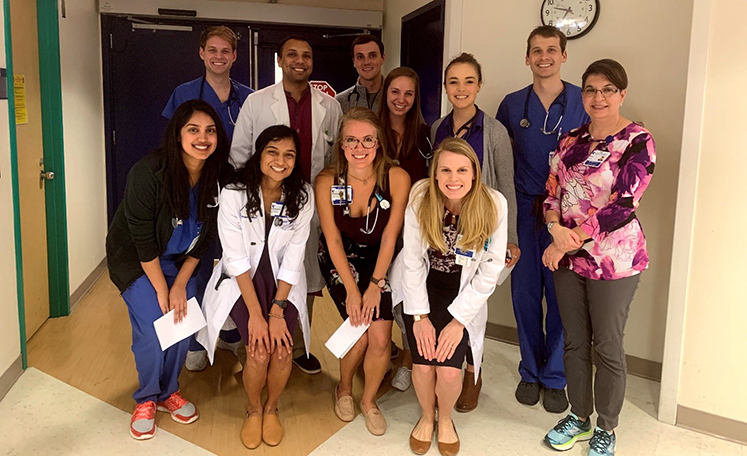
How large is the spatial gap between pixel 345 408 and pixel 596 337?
3.47 feet

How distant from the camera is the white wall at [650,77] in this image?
2.79 meters

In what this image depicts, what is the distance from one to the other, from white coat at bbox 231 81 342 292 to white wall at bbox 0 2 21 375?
3.34 ft

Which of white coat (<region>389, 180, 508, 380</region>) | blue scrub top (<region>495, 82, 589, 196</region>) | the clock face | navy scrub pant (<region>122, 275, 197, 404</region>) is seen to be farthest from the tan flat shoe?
the clock face

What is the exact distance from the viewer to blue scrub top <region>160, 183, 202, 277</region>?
2.46m

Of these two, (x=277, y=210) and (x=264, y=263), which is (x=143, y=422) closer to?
(x=264, y=263)

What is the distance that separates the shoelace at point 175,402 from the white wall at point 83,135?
5.45ft

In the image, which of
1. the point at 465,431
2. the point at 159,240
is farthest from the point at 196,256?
the point at 465,431

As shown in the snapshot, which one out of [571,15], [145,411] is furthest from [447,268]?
[571,15]

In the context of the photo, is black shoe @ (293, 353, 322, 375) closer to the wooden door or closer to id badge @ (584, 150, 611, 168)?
the wooden door

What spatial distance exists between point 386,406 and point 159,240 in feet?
3.94

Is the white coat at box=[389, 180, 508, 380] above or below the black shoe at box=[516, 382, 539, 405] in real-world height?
above

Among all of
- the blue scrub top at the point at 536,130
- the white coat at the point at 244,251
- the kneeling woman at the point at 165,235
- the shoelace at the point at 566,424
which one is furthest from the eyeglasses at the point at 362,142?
the shoelace at the point at 566,424

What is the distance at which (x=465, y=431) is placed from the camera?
253cm

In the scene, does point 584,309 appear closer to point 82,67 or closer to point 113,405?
point 113,405
